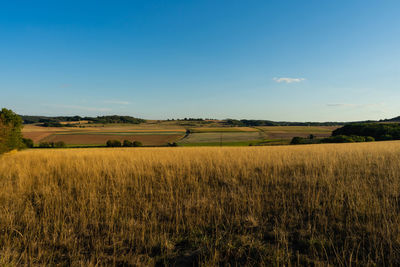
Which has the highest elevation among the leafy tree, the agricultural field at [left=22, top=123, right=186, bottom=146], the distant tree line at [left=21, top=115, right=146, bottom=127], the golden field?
the distant tree line at [left=21, top=115, right=146, bottom=127]

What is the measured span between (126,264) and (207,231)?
1.30 meters

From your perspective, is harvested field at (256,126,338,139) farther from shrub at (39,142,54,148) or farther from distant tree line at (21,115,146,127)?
distant tree line at (21,115,146,127)

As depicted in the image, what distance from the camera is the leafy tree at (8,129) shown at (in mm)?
15530

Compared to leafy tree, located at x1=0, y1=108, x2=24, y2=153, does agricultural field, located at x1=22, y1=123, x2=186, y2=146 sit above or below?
below

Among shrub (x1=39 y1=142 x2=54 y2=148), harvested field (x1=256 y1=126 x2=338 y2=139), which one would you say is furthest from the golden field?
harvested field (x1=256 y1=126 x2=338 y2=139)

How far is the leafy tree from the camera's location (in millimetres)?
15530

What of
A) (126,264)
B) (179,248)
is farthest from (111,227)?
(179,248)

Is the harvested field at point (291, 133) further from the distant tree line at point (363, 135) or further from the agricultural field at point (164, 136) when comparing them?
the distant tree line at point (363, 135)

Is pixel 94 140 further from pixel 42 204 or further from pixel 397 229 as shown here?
pixel 397 229

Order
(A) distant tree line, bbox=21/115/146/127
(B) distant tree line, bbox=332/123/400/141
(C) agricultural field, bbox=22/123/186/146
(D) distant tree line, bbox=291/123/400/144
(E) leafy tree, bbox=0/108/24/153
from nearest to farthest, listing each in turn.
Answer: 1. (E) leafy tree, bbox=0/108/24/153
2. (D) distant tree line, bbox=291/123/400/144
3. (B) distant tree line, bbox=332/123/400/141
4. (C) agricultural field, bbox=22/123/186/146
5. (A) distant tree line, bbox=21/115/146/127

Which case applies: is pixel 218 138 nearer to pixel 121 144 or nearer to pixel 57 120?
pixel 121 144

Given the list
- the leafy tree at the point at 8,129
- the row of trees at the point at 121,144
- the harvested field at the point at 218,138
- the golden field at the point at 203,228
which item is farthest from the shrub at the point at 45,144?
the golden field at the point at 203,228

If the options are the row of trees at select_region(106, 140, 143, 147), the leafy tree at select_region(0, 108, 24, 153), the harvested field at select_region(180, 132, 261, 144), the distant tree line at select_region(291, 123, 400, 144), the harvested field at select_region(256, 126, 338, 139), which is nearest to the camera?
the leafy tree at select_region(0, 108, 24, 153)

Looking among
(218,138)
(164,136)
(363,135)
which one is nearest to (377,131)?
(363,135)
